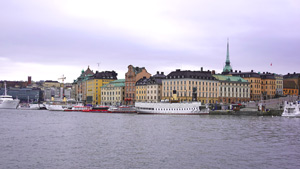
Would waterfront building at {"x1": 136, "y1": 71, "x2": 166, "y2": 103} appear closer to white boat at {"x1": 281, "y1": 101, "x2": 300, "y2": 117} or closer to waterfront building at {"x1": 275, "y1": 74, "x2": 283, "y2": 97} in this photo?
waterfront building at {"x1": 275, "y1": 74, "x2": 283, "y2": 97}

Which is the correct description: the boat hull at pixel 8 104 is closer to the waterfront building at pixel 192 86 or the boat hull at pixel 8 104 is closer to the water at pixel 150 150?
the waterfront building at pixel 192 86

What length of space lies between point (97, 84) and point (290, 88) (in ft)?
301

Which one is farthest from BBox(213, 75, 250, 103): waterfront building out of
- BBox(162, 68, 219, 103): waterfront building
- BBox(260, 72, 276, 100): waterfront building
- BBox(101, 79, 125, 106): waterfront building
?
BBox(101, 79, 125, 106): waterfront building

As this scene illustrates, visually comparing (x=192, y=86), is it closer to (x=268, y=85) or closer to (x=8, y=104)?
(x=268, y=85)

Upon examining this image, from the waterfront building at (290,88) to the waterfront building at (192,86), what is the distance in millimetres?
51738

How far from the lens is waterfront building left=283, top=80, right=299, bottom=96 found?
187 m

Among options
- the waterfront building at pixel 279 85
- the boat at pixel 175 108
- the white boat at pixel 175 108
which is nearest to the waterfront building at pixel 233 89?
the waterfront building at pixel 279 85

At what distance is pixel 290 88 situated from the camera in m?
188

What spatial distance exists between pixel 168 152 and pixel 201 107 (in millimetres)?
81222

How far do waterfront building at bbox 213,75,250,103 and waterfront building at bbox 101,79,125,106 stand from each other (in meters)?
42.5

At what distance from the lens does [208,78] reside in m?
148

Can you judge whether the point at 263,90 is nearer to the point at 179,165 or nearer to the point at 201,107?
the point at 201,107

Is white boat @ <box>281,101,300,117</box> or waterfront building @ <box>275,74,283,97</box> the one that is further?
waterfront building @ <box>275,74,283,97</box>

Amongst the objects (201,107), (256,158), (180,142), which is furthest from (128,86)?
(256,158)
